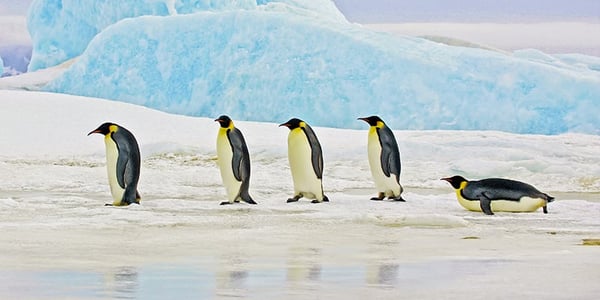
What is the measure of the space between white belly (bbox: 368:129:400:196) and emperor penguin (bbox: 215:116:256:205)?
130 centimetres

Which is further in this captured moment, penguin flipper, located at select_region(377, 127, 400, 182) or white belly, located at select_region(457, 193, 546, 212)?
penguin flipper, located at select_region(377, 127, 400, 182)

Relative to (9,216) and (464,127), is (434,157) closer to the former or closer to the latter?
(464,127)

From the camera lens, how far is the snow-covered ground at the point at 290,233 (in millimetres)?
3863

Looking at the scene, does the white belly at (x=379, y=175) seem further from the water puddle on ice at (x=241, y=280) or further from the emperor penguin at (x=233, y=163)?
the water puddle on ice at (x=241, y=280)

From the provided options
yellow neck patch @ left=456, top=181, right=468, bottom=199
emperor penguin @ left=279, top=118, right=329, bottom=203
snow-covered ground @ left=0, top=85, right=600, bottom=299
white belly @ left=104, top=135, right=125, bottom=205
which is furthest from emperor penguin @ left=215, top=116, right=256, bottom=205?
yellow neck patch @ left=456, top=181, right=468, bottom=199

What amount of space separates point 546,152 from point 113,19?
16163mm

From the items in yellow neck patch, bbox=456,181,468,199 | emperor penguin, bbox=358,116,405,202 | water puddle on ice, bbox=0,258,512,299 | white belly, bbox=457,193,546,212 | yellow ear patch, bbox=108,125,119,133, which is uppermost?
yellow ear patch, bbox=108,125,119,133

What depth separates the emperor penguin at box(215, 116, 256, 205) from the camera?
8.69 meters

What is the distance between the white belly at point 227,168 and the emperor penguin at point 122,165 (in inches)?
29.2

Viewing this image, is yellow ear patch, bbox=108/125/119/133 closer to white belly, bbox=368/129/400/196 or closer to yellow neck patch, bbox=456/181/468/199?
white belly, bbox=368/129/400/196

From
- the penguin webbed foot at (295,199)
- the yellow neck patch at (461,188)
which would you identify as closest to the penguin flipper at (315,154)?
the penguin webbed foot at (295,199)

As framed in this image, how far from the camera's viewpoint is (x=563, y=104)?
20.5 metres

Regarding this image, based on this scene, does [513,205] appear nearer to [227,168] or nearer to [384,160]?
[384,160]

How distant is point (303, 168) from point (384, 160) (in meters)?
0.79
